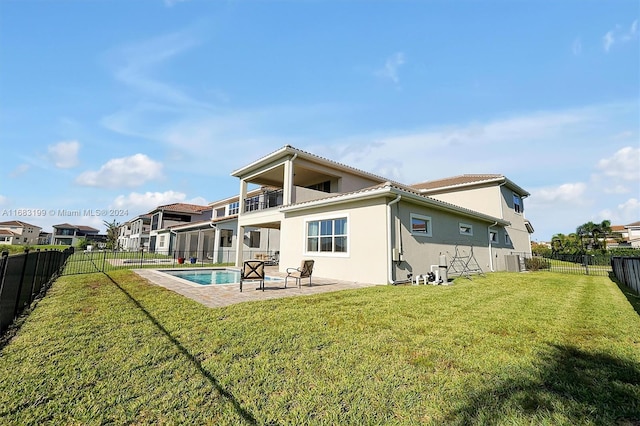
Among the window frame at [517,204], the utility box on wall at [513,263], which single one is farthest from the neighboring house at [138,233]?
the window frame at [517,204]

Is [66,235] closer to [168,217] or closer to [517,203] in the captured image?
[168,217]

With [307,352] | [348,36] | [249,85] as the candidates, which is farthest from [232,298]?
[348,36]

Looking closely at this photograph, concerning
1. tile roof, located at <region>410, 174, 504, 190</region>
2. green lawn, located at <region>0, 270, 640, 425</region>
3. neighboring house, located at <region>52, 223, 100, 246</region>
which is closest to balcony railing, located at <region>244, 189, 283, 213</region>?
green lawn, located at <region>0, 270, 640, 425</region>

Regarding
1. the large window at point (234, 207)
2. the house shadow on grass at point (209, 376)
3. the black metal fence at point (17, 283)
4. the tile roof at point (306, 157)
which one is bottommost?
the house shadow on grass at point (209, 376)

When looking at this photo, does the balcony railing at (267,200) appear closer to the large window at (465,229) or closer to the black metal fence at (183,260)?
the black metal fence at (183,260)

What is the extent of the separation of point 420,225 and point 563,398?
9.06 m

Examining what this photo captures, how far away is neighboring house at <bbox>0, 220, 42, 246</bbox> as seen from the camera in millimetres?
67375

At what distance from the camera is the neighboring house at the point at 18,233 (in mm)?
67375

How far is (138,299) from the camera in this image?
703 centimetres

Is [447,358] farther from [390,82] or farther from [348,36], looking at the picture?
[390,82]

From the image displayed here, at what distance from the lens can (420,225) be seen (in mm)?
11430

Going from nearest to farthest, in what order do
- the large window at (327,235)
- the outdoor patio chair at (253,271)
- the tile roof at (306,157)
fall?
the outdoor patio chair at (253,271)
the large window at (327,235)
the tile roof at (306,157)

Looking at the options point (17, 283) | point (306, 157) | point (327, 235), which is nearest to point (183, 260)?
point (306, 157)

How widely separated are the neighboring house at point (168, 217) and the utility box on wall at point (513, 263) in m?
32.7
